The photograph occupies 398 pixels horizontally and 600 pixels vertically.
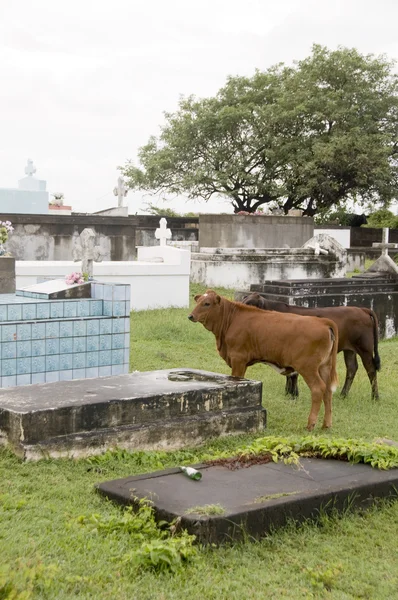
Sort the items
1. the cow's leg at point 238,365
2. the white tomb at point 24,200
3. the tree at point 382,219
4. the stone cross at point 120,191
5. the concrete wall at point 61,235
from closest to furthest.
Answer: the cow's leg at point 238,365, the concrete wall at point 61,235, the white tomb at point 24,200, the stone cross at point 120,191, the tree at point 382,219

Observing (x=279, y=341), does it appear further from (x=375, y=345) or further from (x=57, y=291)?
(x=57, y=291)

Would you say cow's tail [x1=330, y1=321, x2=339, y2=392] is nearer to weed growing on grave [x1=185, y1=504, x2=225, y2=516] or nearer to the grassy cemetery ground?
the grassy cemetery ground

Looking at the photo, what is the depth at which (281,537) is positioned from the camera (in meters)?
5.03

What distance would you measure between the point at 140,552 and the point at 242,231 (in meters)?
19.0

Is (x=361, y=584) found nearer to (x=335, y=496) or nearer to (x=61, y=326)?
(x=335, y=496)

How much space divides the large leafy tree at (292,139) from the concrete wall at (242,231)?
512 inches

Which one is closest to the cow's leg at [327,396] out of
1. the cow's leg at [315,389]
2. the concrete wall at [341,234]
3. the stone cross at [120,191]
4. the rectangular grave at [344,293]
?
the cow's leg at [315,389]

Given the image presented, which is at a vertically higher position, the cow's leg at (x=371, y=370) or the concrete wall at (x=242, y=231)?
the concrete wall at (x=242, y=231)

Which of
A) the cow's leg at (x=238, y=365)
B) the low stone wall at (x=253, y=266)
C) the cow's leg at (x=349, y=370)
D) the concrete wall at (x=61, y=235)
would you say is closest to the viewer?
the cow's leg at (x=238, y=365)

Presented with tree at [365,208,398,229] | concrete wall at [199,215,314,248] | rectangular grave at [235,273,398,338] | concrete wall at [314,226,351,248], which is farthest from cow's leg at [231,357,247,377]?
tree at [365,208,398,229]

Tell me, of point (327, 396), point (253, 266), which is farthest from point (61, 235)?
point (327, 396)

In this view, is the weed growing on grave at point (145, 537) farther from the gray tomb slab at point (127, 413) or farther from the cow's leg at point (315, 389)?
the cow's leg at point (315, 389)

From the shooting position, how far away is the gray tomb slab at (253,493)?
4871 mm

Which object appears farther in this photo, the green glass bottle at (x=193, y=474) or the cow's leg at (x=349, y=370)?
the cow's leg at (x=349, y=370)
